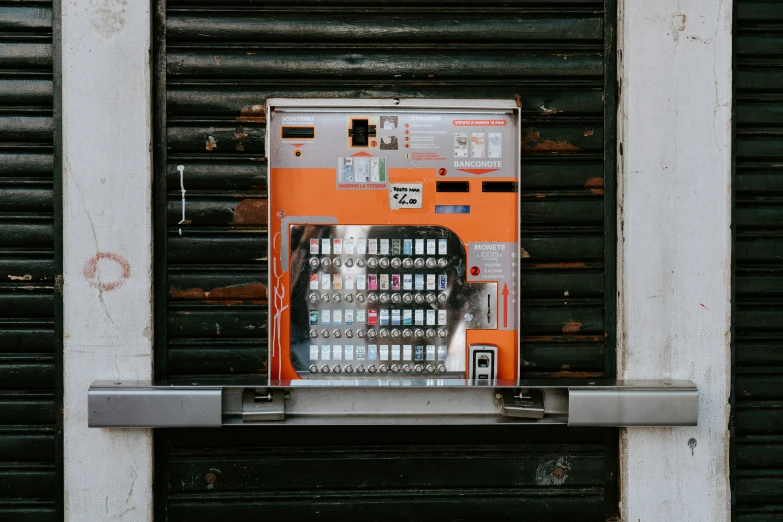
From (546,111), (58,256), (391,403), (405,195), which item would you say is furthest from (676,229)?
(58,256)

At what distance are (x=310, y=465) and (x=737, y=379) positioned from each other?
256 centimetres

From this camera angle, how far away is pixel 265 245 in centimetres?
348

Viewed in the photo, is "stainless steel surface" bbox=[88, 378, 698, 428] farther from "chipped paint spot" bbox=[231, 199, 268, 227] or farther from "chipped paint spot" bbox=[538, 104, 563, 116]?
"chipped paint spot" bbox=[538, 104, 563, 116]

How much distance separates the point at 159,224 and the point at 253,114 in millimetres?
827

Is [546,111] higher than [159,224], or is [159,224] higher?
[546,111]

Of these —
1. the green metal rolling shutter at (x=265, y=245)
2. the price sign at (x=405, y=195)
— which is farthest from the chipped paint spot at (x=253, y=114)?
the price sign at (x=405, y=195)

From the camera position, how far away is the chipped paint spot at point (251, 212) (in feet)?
11.4

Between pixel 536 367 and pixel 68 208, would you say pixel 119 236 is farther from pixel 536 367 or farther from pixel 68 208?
pixel 536 367

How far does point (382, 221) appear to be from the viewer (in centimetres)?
343

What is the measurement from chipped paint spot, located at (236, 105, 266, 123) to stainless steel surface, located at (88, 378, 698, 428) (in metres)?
1.48

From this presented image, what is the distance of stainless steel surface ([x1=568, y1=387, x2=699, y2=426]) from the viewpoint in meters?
3.25

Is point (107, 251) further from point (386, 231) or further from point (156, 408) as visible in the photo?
point (386, 231)

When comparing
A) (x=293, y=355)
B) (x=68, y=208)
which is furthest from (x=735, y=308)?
(x=68, y=208)

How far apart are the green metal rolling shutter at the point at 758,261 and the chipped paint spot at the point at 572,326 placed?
36.8 inches
